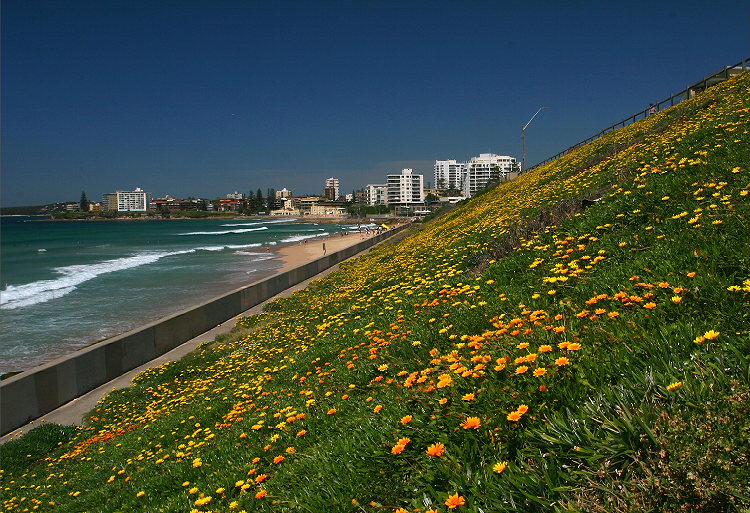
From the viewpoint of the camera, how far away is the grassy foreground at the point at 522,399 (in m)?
2.24

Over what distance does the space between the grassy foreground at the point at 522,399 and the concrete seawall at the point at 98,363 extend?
3.45m

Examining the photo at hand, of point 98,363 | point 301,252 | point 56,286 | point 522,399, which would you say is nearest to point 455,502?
point 522,399

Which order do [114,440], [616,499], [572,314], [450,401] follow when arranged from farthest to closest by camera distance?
[114,440]
[572,314]
[450,401]
[616,499]

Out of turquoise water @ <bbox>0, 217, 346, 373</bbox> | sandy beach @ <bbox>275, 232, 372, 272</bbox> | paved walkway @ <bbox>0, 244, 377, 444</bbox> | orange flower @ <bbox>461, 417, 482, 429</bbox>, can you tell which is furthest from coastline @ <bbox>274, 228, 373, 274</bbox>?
orange flower @ <bbox>461, 417, 482, 429</bbox>

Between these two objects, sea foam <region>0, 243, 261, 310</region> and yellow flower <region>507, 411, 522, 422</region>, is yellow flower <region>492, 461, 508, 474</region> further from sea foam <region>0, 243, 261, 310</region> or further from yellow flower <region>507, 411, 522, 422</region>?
sea foam <region>0, 243, 261, 310</region>

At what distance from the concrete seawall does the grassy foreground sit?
345 cm

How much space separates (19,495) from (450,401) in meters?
8.06

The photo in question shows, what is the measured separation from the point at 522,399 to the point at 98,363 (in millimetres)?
15171

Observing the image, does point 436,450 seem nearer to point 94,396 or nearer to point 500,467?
point 500,467

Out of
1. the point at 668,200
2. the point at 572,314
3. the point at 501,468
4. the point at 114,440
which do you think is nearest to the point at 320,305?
the point at 114,440

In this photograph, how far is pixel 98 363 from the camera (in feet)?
47.6

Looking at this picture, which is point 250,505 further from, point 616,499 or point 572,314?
point 572,314

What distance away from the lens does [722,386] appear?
2262mm

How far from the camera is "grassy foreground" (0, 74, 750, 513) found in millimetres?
2242
